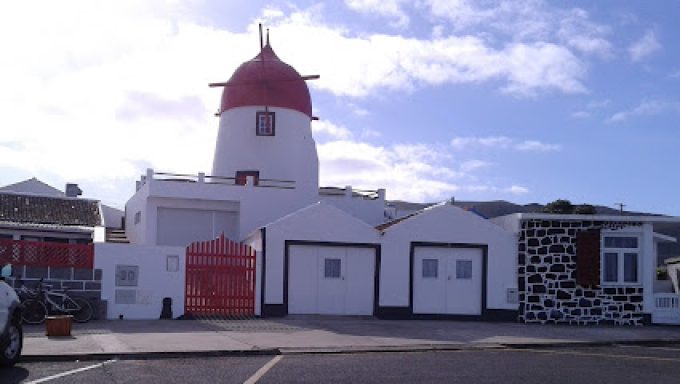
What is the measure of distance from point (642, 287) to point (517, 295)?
3754 mm

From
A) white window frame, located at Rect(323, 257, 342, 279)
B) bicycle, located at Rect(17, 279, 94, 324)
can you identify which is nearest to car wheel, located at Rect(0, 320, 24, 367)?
bicycle, located at Rect(17, 279, 94, 324)

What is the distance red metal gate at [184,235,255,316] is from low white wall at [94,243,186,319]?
0.97 ft

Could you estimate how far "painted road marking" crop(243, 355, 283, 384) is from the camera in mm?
10648

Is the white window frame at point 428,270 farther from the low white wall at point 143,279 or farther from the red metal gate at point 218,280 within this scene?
the low white wall at point 143,279

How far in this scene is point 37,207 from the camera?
38844mm

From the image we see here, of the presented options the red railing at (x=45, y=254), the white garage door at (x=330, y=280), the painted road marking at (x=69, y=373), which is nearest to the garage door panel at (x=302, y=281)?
the white garage door at (x=330, y=280)

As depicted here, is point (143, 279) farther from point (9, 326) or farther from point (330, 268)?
point (9, 326)

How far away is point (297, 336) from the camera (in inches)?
659

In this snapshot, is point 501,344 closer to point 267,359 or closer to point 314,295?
point 267,359

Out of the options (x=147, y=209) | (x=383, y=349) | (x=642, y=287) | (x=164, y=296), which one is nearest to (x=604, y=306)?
(x=642, y=287)

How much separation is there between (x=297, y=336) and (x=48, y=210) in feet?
86.0

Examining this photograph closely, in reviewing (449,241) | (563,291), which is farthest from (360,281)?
(563,291)

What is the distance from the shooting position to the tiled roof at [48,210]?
122 ft

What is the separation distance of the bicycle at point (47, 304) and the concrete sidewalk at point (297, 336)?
0.51m
